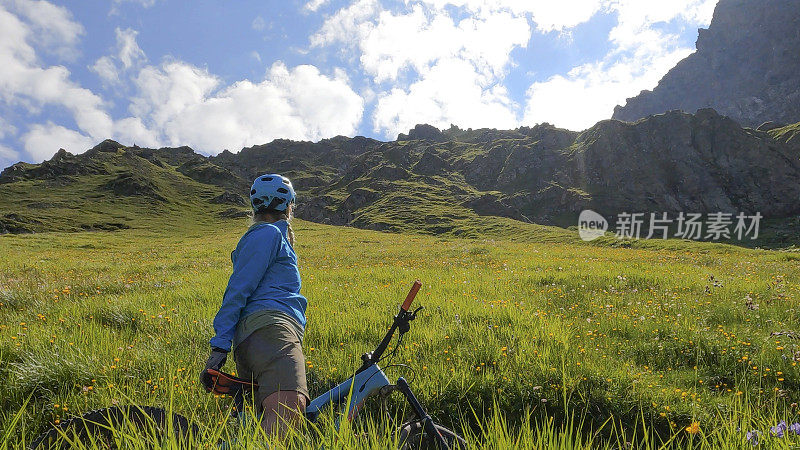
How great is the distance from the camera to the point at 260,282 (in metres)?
4.04

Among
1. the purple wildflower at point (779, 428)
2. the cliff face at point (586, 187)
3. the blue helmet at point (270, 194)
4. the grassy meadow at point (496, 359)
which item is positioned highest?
the cliff face at point (586, 187)

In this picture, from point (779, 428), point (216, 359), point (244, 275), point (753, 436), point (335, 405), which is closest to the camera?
point (779, 428)

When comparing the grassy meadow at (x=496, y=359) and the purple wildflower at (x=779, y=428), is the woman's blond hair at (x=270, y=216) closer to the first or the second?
the grassy meadow at (x=496, y=359)

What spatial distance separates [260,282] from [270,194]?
3.51 ft

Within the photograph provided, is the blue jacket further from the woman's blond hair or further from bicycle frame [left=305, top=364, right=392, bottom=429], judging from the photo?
bicycle frame [left=305, top=364, right=392, bottom=429]

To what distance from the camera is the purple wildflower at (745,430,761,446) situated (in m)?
2.75

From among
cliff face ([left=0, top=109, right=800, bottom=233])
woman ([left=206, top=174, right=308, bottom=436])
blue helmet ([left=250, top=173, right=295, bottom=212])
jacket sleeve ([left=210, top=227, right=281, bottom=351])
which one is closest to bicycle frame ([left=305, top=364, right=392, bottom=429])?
woman ([left=206, top=174, right=308, bottom=436])

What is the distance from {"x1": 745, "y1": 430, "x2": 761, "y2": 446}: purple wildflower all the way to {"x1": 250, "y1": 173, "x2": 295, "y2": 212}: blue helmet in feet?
15.3

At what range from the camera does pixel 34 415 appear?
409 centimetres

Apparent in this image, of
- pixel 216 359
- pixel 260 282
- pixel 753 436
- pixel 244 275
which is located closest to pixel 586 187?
pixel 753 436

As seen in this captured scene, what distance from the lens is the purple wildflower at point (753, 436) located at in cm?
275

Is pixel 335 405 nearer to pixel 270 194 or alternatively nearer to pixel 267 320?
pixel 267 320

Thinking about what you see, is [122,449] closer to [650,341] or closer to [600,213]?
[650,341]

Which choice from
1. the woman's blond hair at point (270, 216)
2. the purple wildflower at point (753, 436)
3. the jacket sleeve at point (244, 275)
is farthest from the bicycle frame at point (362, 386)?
the purple wildflower at point (753, 436)
